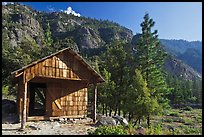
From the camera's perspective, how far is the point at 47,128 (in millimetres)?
14984

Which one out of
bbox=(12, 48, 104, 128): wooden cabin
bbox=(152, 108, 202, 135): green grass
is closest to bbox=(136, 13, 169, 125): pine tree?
bbox=(152, 108, 202, 135): green grass

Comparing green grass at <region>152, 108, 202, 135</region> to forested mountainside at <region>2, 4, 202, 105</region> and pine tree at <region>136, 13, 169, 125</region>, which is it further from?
forested mountainside at <region>2, 4, 202, 105</region>

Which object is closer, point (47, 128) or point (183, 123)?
point (47, 128)

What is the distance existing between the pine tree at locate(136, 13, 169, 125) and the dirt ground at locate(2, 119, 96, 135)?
11515 millimetres

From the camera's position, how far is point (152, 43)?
97.2ft

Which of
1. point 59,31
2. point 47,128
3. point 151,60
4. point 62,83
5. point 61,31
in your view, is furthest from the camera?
point 61,31

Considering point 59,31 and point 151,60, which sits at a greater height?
point 59,31

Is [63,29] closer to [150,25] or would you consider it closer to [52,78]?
[150,25]

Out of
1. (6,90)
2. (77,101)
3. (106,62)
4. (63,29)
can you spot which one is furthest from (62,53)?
(63,29)

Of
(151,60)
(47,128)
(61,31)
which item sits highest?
(61,31)

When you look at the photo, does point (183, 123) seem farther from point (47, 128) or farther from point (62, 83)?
point (47, 128)

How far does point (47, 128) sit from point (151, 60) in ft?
56.0

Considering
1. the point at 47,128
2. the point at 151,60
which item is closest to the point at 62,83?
the point at 47,128

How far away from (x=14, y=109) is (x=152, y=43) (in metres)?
16.2
